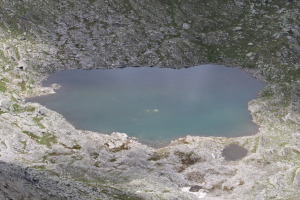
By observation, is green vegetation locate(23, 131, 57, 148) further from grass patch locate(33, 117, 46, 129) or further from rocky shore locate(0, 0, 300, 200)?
grass patch locate(33, 117, 46, 129)

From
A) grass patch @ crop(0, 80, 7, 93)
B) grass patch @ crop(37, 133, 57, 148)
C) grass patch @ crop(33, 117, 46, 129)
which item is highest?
grass patch @ crop(0, 80, 7, 93)

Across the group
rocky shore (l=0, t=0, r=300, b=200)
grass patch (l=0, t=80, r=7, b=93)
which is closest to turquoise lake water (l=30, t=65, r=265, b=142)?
rocky shore (l=0, t=0, r=300, b=200)

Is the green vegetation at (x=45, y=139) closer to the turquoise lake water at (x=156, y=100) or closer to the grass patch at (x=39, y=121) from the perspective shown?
the grass patch at (x=39, y=121)

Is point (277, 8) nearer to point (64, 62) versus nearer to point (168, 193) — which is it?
point (64, 62)

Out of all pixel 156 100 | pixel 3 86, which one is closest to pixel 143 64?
pixel 156 100

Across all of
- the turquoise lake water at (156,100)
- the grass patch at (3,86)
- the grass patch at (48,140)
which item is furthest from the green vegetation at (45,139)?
the grass patch at (3,86)
